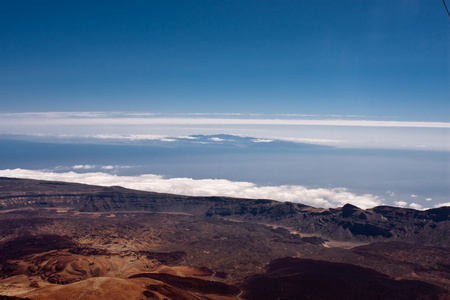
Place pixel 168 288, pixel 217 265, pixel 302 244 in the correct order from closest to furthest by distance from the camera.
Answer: pixel 168 288 < pixel 217 265 < pixel 302 244

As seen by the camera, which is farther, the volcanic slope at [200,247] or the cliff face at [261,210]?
the cliff face at [261,210]

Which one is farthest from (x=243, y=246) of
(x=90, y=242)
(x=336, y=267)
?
(x=90, y=242)

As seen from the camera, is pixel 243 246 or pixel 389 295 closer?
pixel 389 295

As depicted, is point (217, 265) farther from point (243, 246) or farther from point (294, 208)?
point (294, 208)

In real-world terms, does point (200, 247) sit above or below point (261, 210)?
below

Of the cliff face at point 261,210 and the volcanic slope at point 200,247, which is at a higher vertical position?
the cliff face at point 261,210
